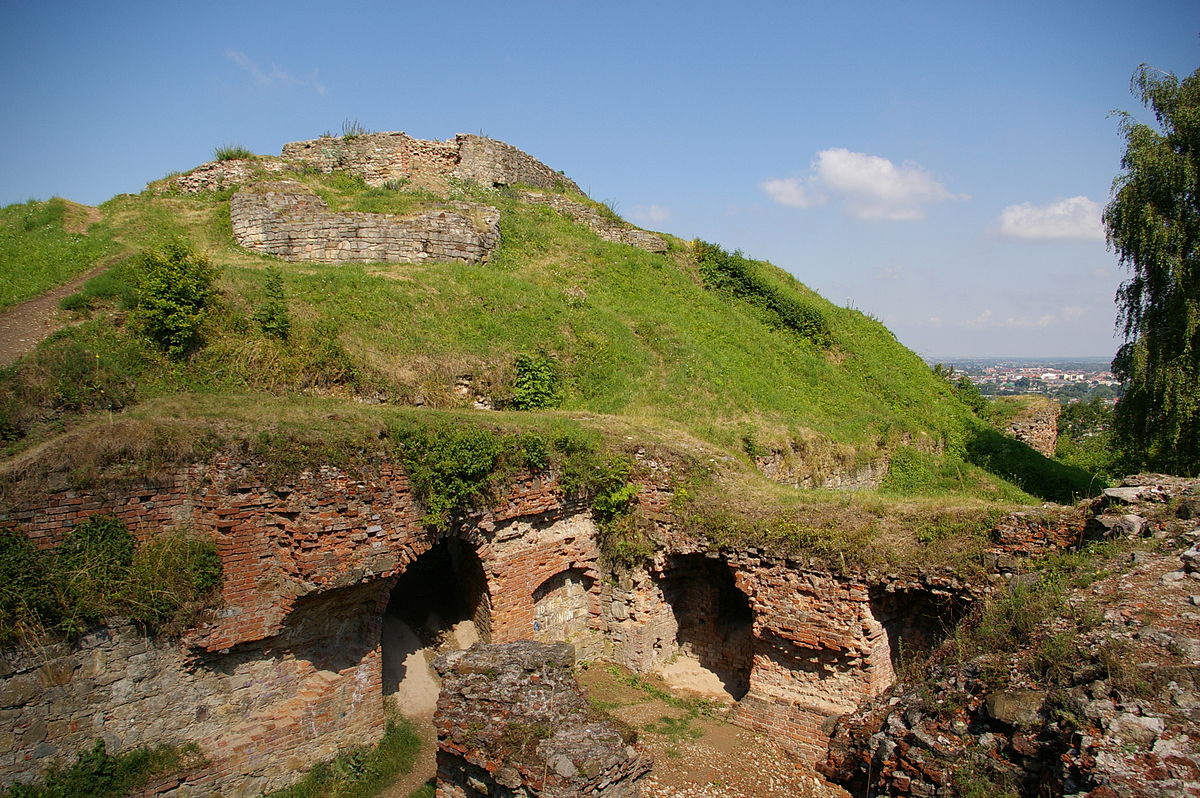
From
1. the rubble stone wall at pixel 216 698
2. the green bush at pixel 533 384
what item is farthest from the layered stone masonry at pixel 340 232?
the rubble stone wall at pixel 216 698

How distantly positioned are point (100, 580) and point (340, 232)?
11700 mm

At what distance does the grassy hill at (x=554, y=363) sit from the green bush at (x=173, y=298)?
7.1 inches

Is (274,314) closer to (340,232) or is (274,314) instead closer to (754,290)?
(340,232)

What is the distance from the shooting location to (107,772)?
7191 mm

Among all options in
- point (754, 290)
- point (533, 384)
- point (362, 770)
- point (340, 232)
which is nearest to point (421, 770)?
point (362, 770)

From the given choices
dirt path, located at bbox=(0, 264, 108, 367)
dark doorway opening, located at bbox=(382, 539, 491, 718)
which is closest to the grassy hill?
dirt path, located at bbox=(0, 264, 108, 367)

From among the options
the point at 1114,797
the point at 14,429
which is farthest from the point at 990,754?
the point at 14,429

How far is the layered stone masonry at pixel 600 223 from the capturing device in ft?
73.0

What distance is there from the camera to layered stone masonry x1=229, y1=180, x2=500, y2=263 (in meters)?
16.9

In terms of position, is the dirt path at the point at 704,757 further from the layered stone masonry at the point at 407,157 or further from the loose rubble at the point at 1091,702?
the layered stone masonry at the point at 407,157

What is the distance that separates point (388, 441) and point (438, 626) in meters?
4.03

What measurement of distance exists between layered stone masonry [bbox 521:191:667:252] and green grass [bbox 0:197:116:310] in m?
12.4

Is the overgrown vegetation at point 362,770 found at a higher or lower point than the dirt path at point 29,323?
lower

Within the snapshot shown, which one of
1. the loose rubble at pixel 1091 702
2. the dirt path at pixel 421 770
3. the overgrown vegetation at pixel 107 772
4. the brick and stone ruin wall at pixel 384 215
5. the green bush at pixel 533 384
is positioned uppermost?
the brick and stone ruin wall at pixel 384 215
